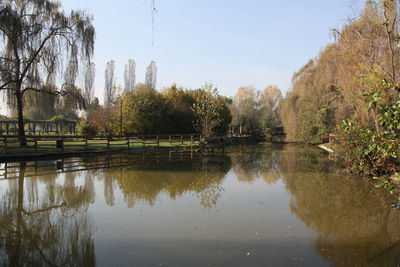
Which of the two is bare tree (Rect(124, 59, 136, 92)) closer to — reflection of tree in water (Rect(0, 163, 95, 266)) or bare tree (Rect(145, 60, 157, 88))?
bare tree (Rect(145, 60, 157, 88))

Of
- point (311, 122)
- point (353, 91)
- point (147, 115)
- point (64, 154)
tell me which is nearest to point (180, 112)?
point (147, 115)

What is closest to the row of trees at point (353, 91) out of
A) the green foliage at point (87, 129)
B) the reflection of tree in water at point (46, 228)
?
the reflection of tree in water at point (46, 228)

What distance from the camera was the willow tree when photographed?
→ 1914 cm

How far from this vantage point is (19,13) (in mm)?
19797

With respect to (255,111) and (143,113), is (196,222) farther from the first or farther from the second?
(255,111)

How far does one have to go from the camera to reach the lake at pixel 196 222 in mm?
4750

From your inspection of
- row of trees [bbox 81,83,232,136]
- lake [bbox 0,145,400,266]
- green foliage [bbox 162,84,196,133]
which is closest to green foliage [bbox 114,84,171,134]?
row of trees [bbox 81,83,232,136]

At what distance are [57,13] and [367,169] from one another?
20.9 metres

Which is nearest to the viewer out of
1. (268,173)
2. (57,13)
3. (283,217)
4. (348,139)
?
(283,217)

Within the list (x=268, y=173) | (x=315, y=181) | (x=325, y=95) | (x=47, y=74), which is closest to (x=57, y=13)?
(x=47, y=74)

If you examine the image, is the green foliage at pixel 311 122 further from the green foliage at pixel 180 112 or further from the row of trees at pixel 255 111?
the green foliage at pixel 180 112

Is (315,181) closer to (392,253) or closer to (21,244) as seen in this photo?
(392,253)

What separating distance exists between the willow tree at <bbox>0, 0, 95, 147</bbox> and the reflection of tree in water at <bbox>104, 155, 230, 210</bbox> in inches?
417

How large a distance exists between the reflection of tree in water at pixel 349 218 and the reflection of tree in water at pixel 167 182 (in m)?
2.49
